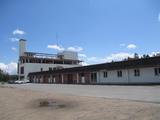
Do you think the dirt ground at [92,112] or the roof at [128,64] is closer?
the dirt ground at [92,112]

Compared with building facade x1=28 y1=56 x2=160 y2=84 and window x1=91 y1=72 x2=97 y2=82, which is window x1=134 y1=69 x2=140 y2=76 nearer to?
building facade x1=28 y1=56 x2=160 y2=84

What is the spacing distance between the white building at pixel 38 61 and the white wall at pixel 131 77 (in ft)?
137

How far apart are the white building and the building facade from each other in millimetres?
26527

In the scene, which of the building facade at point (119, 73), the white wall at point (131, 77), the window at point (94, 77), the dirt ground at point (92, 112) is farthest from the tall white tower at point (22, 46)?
the dirt ground at point (92, 112)

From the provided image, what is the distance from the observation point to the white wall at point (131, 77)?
3488 centimetres

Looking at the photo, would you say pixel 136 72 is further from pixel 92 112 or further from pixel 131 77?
pixel 92 112

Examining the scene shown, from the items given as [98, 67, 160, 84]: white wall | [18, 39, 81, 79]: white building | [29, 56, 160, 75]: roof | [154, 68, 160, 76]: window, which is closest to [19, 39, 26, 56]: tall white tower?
[18, 39, 81, 79]: white building

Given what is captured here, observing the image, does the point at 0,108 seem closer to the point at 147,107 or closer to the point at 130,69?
the point at 147,107

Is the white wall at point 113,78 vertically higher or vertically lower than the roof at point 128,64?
lower

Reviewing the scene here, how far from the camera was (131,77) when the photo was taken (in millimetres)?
38125

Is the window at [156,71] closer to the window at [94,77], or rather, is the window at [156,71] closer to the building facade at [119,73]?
the building facade at [119,73]

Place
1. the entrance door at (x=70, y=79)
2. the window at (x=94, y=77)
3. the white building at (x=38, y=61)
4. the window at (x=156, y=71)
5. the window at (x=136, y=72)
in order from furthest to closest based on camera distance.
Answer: the white building at (x=38, y=61) < the entrance door at (x=70, y=79) < the window at (x=94, y=77) < the window at (x=136, y=72) < the window at (x=156, y=71)

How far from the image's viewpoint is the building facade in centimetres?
3466

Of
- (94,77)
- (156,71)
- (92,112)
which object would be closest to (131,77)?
(156,71)
